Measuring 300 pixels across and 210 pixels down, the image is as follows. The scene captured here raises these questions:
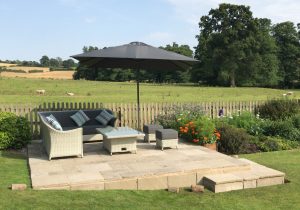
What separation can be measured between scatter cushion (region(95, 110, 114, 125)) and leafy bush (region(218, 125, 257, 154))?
3.35m

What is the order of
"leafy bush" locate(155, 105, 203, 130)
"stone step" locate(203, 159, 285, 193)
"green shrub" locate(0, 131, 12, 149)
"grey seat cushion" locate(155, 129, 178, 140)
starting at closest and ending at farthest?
"stone step" locate(203, 159, 285, 193) < "grey seat cushion" locate(155, 129, 178, 140) < "green shrub" locate(0, 131, 12, 149) < "leafy bush" locate(155, 105, 203, 130)

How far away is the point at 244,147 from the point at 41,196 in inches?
249

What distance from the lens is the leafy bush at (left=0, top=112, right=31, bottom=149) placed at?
8.96 m

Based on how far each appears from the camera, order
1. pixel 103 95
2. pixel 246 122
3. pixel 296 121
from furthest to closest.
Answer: pixel 103 95
pixel 246 122
pixel 296 121

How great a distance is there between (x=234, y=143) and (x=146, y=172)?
4.20 meters

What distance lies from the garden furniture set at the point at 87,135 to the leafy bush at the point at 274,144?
3.12m

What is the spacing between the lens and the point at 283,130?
1102cm

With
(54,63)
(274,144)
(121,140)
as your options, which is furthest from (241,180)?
(54,63)

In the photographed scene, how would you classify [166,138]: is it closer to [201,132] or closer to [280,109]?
[201,132]

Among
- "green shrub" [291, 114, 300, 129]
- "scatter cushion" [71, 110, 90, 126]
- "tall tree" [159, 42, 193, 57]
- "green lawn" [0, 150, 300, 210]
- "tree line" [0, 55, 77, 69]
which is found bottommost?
"green lawn" [0, 150, 300, 210]

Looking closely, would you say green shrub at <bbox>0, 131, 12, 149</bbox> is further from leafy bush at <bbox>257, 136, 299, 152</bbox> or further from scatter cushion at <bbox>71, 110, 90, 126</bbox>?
leafy bush at <bbox>257, 136, 299, 152</bbox>

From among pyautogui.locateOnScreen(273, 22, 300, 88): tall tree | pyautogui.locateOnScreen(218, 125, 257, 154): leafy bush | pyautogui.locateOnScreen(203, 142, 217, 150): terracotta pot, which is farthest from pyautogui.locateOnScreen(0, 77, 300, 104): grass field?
pyautogui.locateOnScreen(273, 22, 300, 88): tall tree

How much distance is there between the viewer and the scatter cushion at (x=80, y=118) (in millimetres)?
9789

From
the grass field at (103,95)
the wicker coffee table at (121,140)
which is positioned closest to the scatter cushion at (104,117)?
the wicker coffee table at (121,140)
